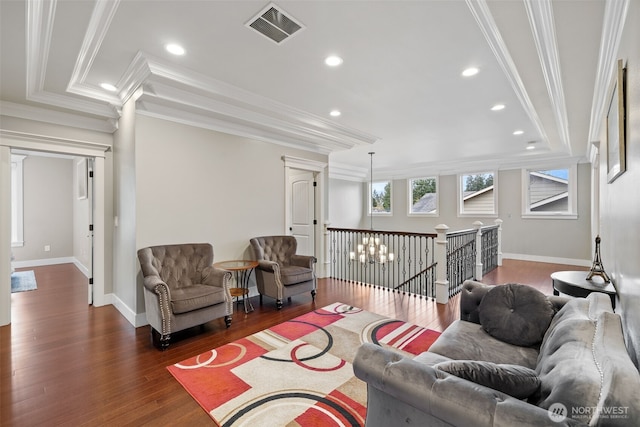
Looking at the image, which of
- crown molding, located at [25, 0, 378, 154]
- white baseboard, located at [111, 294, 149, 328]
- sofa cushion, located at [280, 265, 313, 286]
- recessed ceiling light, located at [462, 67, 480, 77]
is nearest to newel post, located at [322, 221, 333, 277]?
sofa cushion, located at [280, 265, 313, 286]

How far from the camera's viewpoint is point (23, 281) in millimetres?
5457

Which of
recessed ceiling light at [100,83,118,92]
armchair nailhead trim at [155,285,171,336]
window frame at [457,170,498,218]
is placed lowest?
armchair nailhead trim at [155,285,171,336]

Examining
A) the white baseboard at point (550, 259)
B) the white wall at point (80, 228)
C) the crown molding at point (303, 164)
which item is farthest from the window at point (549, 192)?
the white wall at point (80, 228)

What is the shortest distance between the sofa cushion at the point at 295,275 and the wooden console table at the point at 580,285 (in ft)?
9.68

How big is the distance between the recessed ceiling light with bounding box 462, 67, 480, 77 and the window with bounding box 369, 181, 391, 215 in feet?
23.4

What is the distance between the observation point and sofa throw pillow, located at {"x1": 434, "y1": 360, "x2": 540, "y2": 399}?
1.13 m

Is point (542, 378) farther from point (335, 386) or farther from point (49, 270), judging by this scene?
point (49, 270)

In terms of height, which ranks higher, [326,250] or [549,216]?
[549,216]

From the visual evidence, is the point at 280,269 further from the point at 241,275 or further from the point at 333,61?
the point at 333,61

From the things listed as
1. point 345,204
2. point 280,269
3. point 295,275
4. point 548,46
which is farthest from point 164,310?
point 345,204

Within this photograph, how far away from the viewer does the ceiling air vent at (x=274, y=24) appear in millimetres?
2188

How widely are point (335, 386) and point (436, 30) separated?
2.99m

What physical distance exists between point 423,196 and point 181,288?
813 cm

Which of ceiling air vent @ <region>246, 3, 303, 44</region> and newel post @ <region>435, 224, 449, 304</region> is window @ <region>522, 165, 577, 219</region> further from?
ceiling air vent @ <region>246, 3, 303, 44</region>
